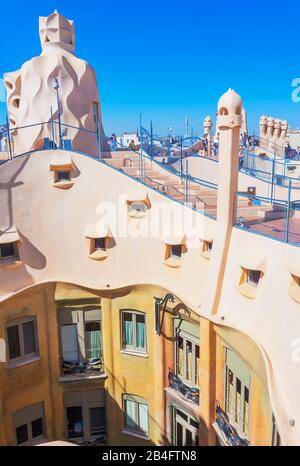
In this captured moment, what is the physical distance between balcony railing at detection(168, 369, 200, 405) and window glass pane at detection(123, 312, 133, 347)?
241cm

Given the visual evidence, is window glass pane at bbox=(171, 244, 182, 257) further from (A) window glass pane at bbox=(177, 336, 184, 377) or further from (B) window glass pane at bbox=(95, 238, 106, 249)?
(A) window glass pane at bbox=(177, 336, 184, 377)

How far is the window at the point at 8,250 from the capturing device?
16.0 meters

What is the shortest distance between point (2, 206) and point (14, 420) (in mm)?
9952

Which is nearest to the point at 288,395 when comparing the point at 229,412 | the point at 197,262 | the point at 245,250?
the point at 245,250

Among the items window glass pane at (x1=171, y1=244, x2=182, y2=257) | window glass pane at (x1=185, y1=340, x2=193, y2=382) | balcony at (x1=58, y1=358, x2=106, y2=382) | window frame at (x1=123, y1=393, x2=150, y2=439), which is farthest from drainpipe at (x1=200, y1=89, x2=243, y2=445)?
balcony at (x1=58, y1=358, x2=106, y2=382)

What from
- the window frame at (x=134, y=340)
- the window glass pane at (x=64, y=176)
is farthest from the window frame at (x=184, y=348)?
the window glass pane at (x=64, y=176)

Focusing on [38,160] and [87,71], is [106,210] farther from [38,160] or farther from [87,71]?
[87,71]

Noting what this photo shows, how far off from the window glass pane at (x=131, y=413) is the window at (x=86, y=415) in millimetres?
1253

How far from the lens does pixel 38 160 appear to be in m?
16.1

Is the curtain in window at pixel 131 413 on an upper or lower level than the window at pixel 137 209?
lower

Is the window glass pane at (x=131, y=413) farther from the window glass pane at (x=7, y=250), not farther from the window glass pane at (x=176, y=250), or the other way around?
the window glass pane at (x=7, y=250)

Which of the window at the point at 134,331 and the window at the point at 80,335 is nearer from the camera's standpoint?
the window at the point at 134,331

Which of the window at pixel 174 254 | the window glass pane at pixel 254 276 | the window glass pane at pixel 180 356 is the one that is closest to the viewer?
the window glass pane at pixel 254 276

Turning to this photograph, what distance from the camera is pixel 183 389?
15.6 metres
